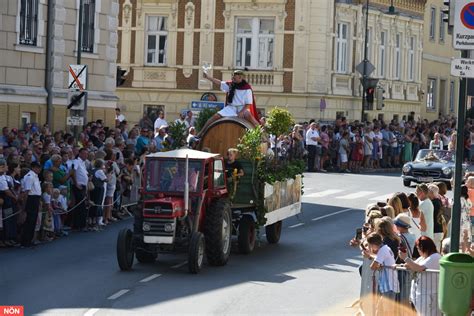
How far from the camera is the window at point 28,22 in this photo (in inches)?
1355

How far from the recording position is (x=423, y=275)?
14102 mm

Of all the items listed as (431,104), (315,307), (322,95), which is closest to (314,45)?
(322,95)

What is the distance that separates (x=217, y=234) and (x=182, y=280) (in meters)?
1.55

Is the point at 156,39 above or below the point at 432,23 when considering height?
below

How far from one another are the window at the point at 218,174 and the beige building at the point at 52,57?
12751 millimetres

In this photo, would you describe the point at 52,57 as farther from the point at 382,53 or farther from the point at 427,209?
the point at 382,53

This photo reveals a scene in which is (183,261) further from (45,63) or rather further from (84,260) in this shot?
(45,63)

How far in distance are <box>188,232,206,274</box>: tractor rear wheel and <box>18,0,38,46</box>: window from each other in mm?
15567

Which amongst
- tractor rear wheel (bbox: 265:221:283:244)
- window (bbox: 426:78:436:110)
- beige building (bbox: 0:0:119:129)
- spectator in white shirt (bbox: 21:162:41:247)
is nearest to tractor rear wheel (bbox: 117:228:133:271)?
spectator in white shirt (bbox: 21:162:41:247)

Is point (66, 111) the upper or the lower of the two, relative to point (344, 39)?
lower

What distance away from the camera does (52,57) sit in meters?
35.3

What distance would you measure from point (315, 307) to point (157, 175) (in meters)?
5.03

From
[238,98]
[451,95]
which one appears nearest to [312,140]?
[238,98]

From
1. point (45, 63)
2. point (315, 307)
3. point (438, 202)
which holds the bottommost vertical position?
point (315, 307)
